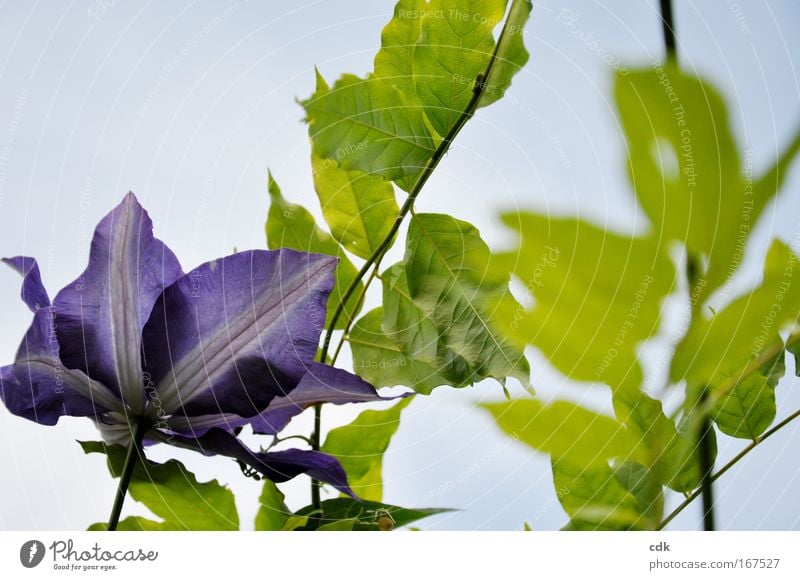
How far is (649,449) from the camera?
0.85ft

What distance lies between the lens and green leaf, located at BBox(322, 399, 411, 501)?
1.08 feet

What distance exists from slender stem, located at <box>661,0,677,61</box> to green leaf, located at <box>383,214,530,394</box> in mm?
102

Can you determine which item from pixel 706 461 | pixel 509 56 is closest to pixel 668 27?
pixel 509 56

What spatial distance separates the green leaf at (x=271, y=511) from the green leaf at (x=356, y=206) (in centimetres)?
11

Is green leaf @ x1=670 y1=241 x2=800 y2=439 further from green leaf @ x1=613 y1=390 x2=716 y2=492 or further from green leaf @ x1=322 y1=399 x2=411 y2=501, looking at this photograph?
green leaf @ x1=322 y1=399 x2=411 y2=501

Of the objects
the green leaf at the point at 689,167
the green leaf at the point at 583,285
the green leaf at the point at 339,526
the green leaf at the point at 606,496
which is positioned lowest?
the green leaf at the point at 606,496

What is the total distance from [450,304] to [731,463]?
0.48 feet

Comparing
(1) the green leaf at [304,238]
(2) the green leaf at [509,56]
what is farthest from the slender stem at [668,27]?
(1) the green leaf at [304,238]

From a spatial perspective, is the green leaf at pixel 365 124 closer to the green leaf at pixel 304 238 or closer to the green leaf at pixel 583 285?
the green leaf at pixel 304 238

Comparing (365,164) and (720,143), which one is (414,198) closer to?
(365,164)

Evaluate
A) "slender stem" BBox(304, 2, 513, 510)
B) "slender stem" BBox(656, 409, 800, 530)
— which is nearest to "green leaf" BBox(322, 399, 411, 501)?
"slender stem" BBox(304, 2, 513, 510)

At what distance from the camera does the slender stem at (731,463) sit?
Answer: 0.31 meters
